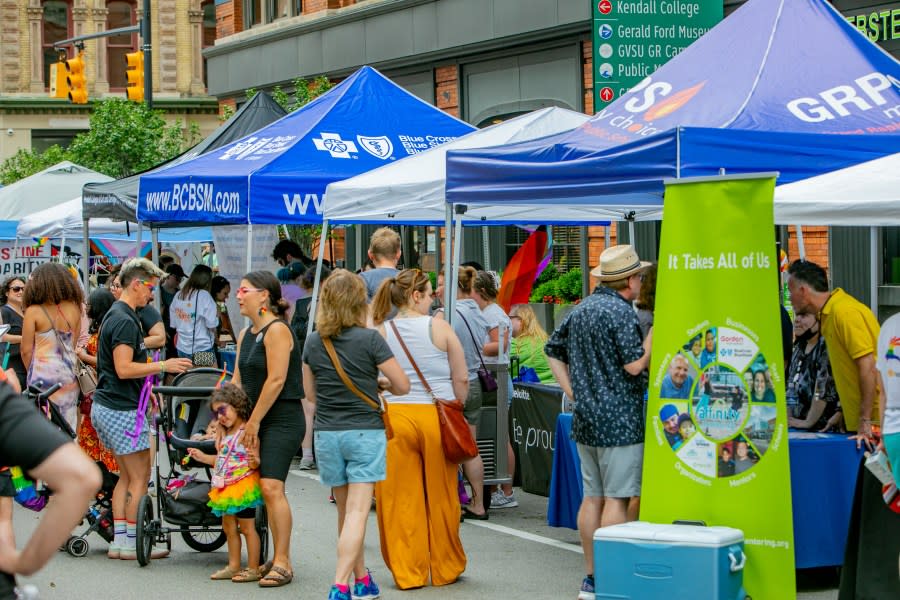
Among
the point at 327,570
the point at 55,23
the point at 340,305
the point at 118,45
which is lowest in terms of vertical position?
the point at 327,570

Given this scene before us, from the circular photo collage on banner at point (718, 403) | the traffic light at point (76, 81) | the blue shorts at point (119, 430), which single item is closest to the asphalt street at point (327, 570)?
the blue shorts at point (119, 430)

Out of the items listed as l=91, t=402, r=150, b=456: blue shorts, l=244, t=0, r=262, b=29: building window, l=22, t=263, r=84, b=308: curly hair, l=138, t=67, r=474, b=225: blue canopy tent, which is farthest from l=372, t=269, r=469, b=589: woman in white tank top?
l=244, t=0, r=262, b=29: building window

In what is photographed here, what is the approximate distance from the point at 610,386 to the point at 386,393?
149 centimetres

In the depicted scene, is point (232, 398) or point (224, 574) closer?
point (232, 398)

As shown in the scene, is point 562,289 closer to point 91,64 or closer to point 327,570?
point 327,570

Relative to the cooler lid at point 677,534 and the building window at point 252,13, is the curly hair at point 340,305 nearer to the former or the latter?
the cooler lid at point 677,534

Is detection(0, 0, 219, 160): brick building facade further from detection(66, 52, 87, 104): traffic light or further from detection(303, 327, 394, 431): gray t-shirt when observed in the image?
detection(303, 327, 394, 431): gray t-shirt

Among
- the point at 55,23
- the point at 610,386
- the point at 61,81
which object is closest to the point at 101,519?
the point at 610,386

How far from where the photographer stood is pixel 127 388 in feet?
29.8

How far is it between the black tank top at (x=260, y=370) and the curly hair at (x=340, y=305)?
1.91ft

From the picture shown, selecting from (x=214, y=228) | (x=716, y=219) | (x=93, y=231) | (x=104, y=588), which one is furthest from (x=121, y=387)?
(x=93, y=231)

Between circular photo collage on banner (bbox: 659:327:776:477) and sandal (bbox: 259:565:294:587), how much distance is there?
2669 millimetres

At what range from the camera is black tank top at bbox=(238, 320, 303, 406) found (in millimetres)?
8102

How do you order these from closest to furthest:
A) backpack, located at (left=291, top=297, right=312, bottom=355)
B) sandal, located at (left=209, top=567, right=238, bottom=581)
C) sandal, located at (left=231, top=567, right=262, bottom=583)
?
sandal, located at (left=231, top=567, right=262, bottom=583) → sandal, located at (left=209, top=567, right=238, bottom=581) → backpack, located at (left=291, top=297, right=312, bottom=355)
